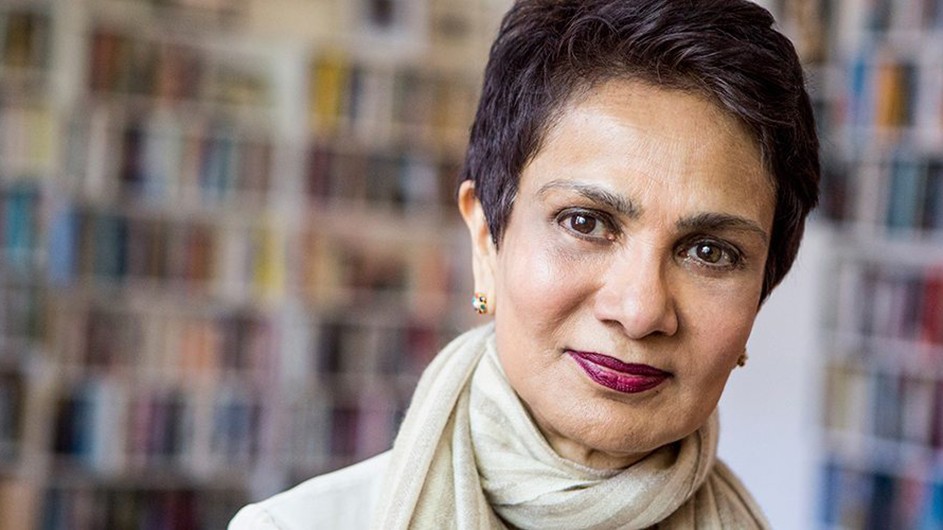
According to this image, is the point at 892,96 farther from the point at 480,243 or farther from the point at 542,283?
the point at 542,283

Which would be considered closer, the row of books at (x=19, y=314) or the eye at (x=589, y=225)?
the eye at (x=589, y=225)

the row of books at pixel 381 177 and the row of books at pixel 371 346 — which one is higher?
the row of books at pixel 381 177

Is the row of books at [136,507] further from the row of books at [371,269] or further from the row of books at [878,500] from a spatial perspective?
the row of books at [878,500]

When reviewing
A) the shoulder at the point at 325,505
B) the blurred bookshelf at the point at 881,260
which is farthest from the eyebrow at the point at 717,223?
the blurred bookshelf at the point at 881,260

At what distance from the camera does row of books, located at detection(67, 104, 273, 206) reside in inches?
157

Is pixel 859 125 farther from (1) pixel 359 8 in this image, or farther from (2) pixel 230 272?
(2) pixel 230 272

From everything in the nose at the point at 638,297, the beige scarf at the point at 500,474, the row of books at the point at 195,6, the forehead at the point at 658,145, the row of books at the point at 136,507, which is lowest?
the row of books at the point at 136,507

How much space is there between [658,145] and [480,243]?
0.76ft

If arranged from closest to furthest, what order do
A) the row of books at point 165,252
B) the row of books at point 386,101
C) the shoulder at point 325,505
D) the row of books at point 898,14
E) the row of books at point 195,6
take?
the shoulder at point 325,505 → the row of books at point 898,14 → the row of books at point 165,252 → the row of books at point 195,6 → the row of books at point 386,101

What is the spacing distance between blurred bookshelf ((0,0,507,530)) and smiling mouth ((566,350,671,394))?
10.7 ft

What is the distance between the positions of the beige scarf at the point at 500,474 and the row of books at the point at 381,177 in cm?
330

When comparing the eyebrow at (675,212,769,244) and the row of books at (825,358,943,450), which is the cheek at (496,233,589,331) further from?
the row of books at (825,358,943,450)

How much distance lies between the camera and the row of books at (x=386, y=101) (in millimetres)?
4430

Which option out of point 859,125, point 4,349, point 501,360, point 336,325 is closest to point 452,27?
point 336,325
